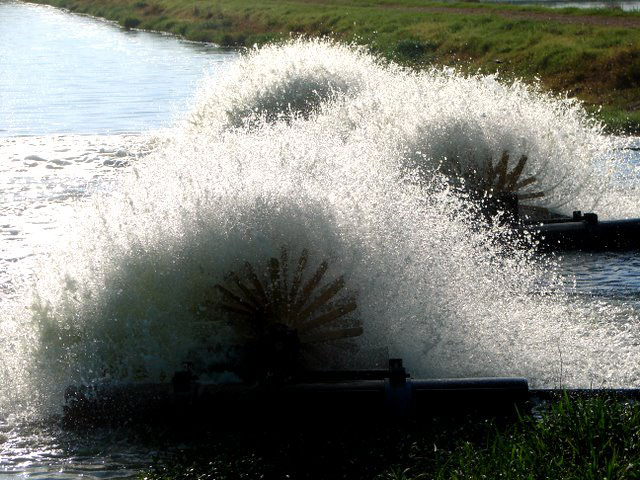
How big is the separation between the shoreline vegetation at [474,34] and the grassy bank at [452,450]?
1390 centimetres

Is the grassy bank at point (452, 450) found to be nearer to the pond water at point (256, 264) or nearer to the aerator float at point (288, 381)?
the aerator float at point (288, 381)

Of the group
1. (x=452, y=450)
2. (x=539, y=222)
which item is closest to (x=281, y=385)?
(x=452, y=450)

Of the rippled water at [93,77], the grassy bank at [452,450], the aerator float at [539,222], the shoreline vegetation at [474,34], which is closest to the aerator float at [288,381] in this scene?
the grassy bank at [452,450]

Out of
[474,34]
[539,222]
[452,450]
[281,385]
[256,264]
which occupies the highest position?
[474,34]

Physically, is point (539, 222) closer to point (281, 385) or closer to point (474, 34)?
point (281, 385)

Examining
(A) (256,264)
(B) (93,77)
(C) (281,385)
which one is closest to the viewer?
(C) (281,385)

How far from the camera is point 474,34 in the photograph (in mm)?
44562

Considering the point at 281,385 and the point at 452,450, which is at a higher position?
the point at 281,385

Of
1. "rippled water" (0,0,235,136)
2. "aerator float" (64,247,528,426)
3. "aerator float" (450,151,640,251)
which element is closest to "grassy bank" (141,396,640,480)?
"aerator float" (64,247,528,426)

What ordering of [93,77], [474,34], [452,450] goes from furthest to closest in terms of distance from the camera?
1. [474,34]
2. [93,77]
3. [452,450]

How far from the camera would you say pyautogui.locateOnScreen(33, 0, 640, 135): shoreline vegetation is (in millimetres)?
34469

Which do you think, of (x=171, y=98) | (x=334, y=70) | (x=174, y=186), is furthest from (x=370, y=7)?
(x=174, y=186)

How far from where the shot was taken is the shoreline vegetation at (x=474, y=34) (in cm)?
3447

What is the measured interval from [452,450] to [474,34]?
123 feet
